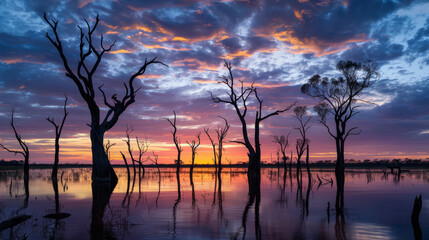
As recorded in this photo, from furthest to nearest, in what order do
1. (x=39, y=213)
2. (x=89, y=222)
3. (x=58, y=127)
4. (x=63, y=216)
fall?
(x=58, y=127) → (x=39, y=213) → (x=63, y=216) → (x=89, y=222)

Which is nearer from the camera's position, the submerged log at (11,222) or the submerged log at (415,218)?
the submerged log at (11,222)

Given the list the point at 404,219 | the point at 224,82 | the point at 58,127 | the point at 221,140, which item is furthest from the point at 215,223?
the point at 221,140

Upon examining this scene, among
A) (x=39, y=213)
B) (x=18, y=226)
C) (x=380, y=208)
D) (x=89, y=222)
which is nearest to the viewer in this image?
(x=18, y=226)

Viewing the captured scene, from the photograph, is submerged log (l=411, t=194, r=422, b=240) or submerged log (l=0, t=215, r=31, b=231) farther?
submerged log (l=411, t=194, r=422, b=240)

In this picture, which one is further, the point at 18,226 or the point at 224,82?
the point at 224,82

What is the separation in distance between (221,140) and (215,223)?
5215 centimetres

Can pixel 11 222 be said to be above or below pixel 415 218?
above

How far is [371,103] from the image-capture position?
141 ft

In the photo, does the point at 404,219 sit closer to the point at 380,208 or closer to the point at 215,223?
the point at 380,208

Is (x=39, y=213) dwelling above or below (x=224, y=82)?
below

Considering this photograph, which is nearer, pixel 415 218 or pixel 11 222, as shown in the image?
pixel 11 222

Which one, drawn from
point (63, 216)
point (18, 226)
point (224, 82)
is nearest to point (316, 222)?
point (63, 216)

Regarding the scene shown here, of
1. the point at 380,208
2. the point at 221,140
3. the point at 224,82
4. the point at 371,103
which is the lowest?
the point at 380,208

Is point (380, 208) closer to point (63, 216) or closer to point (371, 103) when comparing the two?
point (63, 216)
